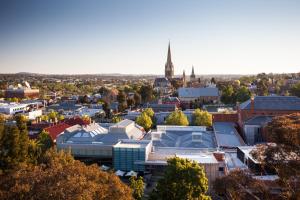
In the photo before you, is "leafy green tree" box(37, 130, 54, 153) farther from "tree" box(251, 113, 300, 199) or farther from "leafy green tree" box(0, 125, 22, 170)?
"tree" box(251, 113, 300, 199)

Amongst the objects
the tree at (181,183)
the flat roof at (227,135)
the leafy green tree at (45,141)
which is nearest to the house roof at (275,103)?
the flat roof at (227,135)

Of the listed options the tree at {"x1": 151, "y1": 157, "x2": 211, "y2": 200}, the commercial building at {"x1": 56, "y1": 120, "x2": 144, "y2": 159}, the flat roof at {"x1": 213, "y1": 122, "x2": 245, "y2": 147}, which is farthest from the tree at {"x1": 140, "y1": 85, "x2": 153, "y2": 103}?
the tree at {"x1": 151, "y1": 157, "x2": 211, "y2": 200}

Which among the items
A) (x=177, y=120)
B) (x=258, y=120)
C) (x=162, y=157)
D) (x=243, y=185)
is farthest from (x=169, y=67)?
(x=243, y=185)

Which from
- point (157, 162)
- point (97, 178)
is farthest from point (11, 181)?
point (157, 162)

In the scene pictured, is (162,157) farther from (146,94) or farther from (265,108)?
(146,94)

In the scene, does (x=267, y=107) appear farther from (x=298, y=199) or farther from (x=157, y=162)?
(x=298, y=199)

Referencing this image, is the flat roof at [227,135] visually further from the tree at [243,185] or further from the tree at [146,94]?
the tree at [146,94]
